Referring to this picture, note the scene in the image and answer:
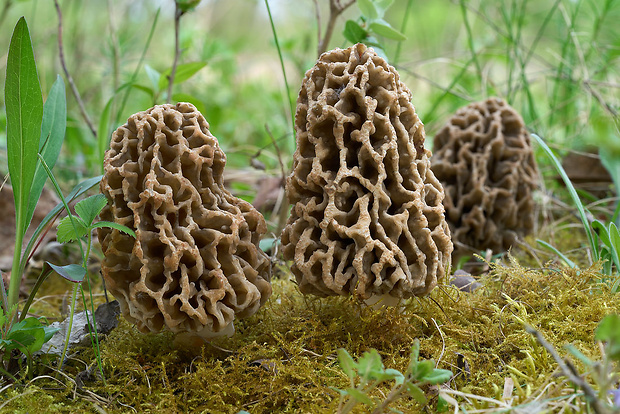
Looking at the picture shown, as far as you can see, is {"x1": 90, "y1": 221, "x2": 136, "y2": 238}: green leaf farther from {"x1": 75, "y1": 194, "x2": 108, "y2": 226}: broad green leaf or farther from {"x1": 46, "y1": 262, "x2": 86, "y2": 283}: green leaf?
{"x1": 46, "y1": 262, "x2": 86, "y2": 283}: green leaf

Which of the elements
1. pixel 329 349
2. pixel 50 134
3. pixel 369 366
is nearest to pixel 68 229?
pixel 50 134

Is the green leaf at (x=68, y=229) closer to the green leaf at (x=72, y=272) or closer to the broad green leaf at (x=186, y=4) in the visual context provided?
the green leaf at (x=72, y=272)

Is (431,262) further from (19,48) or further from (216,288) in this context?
(19,48)

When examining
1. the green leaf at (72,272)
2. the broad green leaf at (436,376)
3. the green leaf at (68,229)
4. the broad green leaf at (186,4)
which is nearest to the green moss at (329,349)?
the broad green leaf at (436,376)

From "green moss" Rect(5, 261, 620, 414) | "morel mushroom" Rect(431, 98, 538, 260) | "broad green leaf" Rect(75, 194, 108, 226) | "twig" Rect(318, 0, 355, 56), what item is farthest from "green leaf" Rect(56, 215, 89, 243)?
"morel mushroom" Rect(431, 98, 538, 260)

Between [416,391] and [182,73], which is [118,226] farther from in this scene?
[182,73]

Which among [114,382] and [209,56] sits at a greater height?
[209,56]

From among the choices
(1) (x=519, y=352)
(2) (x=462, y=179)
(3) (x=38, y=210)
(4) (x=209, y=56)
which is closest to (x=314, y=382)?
(1) (x=519, y=352)
